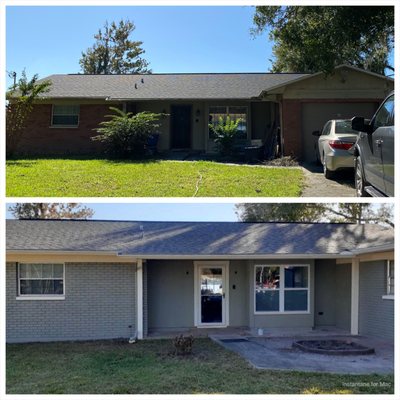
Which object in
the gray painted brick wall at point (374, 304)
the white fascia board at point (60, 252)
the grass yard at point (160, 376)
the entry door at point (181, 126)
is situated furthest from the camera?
the entry door at point (181, 126)

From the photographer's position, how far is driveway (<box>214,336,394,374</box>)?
8992mm

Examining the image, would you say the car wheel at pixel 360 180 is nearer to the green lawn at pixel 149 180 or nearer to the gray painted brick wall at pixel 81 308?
the green lawn at pixel 149 180

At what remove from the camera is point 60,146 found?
66.1 ft

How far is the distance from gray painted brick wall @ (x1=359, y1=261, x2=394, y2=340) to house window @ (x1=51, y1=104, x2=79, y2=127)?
481 inches

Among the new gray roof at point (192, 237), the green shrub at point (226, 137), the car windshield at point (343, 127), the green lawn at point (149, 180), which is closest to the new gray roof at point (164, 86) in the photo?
the green shrub at point (226, 137)

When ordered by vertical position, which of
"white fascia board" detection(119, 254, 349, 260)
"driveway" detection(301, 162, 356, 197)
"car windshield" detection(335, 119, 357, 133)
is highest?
"car windshield" detection(335, 119, 357, 133)

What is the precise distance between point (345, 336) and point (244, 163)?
6.18 metres

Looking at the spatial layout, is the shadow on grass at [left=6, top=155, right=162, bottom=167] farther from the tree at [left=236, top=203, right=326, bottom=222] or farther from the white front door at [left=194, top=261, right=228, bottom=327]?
the tree at [left=236, top=203, right=326, bottom=222]

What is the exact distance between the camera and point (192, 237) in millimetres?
15594

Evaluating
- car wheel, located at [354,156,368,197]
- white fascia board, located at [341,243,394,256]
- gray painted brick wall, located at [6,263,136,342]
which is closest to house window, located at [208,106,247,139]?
white fascia board, located at [341,243,394,256]

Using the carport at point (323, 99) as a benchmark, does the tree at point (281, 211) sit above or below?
below

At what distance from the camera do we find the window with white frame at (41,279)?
13.6 metres

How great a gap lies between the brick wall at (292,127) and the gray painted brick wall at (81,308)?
671 centimetres

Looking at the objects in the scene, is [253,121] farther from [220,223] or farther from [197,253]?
[197,253]
